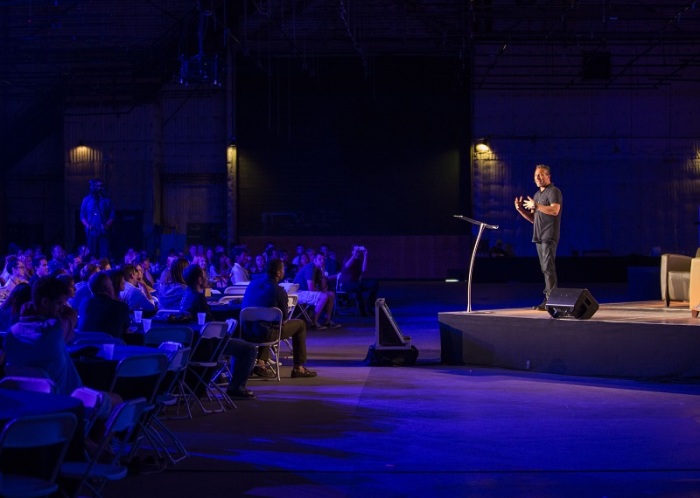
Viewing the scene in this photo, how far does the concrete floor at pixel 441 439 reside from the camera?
→ 19.3ft

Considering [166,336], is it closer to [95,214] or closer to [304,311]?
[304,311]

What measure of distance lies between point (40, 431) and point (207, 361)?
4.52m

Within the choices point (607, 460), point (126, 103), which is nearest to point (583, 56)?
point (126, 103)

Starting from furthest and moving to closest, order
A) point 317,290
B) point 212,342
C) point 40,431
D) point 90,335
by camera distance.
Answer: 1. point 317,290
2. point 212,342
3. point 90,335
4. point 40,431

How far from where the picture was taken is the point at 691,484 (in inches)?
230

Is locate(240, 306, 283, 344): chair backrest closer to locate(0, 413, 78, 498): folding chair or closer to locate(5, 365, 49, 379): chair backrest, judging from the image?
locate(5, 365, 49, 379): chair backrest

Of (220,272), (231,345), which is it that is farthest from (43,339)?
(220,272)

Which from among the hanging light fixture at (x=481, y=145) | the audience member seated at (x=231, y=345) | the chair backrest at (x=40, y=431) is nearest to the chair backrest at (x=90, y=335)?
the audience member seated at (x=231, y=345)

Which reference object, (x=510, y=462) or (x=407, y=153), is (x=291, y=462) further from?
(x=407, y=153)

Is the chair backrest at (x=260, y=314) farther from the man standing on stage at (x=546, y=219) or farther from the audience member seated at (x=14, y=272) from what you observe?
the audience member seated at (x=14, y=272)

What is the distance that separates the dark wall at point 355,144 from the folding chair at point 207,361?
21.0 metres

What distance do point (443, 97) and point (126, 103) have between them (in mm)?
9894

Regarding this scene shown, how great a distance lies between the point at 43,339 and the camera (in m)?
5.64

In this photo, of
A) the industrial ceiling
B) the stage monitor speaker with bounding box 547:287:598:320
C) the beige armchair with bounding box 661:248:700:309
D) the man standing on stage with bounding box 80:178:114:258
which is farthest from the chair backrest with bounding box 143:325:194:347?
the industrial ceiling
